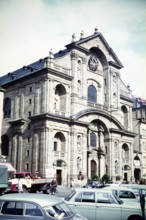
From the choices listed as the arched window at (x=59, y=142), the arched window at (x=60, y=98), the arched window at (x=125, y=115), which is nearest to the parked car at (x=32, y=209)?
the arched window at (x=59, y=142)

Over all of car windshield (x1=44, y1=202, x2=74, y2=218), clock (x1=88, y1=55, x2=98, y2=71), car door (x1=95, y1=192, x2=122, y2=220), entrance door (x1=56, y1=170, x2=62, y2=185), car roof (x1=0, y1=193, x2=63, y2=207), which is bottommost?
entrance door (x1=56, y1=170, x2=62, y2=185)

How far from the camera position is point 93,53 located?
168 feet

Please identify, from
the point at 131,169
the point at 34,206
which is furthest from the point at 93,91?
the point at 34,206

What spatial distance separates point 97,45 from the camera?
50312 millimetres

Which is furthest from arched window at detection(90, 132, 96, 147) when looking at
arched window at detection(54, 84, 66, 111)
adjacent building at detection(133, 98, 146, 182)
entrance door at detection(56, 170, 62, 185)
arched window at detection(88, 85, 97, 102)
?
adjacent building at detection(133, 98, 146, 182)

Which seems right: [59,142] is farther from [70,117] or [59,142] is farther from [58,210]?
[58,210]

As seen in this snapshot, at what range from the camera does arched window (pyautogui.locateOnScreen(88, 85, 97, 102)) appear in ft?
160

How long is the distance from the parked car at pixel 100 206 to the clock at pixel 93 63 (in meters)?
38.2

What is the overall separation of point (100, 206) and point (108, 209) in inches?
13.8

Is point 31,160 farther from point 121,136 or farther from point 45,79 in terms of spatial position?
point 121,136

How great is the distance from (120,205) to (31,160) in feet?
94.2

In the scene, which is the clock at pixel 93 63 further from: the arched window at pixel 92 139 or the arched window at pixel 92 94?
the arched window at pixel 92 139

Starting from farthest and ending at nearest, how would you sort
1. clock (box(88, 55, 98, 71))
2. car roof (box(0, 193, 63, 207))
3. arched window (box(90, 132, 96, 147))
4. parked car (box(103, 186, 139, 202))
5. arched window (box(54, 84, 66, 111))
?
clock (box(88, 55, 98, 71)), arched window (box(90, 132, 96, 147)), arched window (box(54, 84, 66, 111)), parked car (box(103, 186, 139, 202)), car roof (box(0, 193, 63, 207))

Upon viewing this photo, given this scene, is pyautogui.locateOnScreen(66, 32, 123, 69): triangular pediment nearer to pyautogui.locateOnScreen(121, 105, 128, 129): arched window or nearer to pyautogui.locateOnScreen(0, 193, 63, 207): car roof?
pyautogui.locateOnScreen(121, 105, 128, 129): arched window
